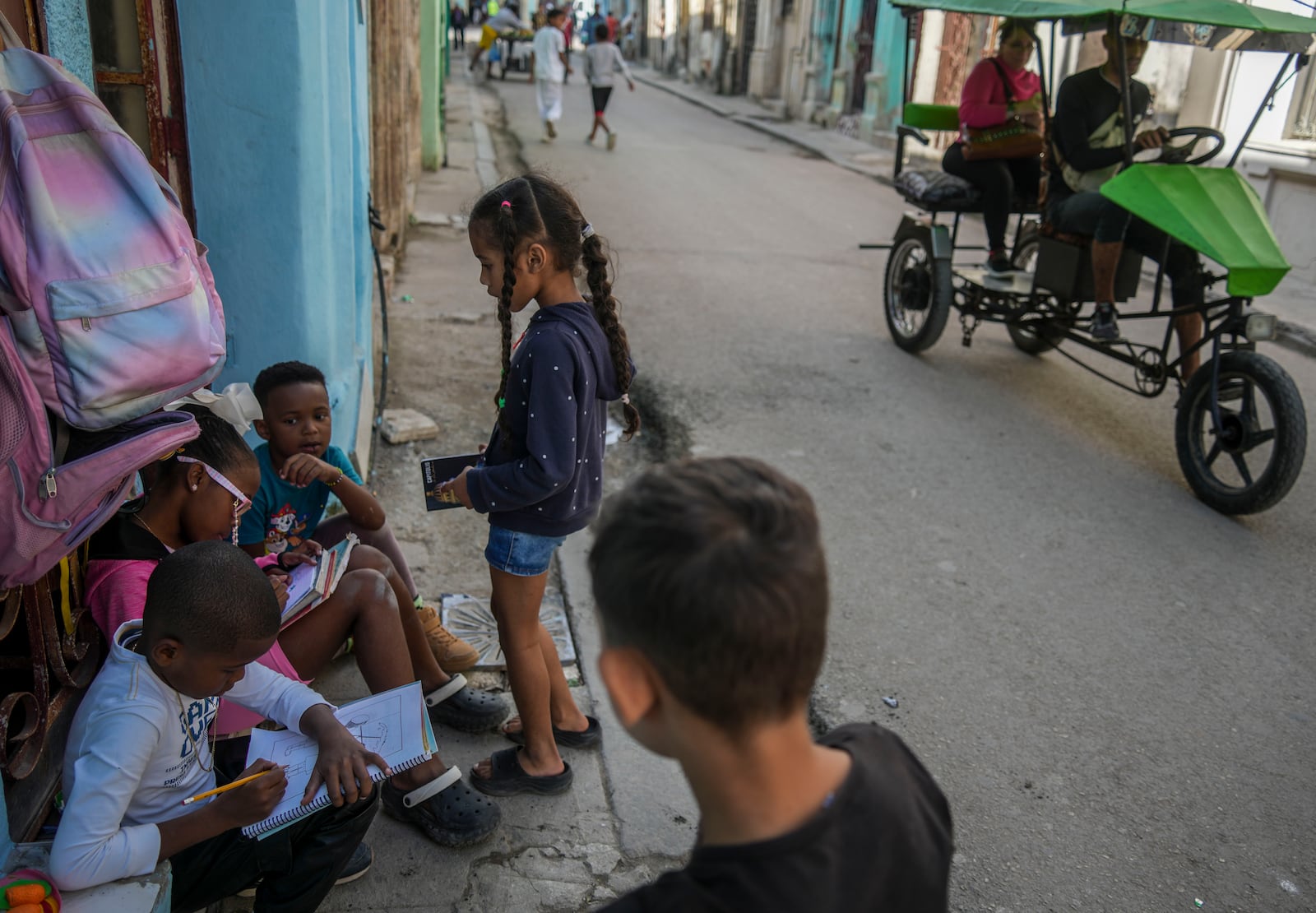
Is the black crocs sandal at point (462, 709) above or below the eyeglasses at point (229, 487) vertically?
below

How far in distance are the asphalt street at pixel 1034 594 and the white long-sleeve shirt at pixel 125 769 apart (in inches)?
61.0

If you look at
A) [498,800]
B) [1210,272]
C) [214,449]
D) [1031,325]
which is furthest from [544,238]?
[1031,325]

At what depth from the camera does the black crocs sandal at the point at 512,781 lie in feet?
8.53

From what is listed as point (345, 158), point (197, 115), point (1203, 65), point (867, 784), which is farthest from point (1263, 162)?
point (867, 784)

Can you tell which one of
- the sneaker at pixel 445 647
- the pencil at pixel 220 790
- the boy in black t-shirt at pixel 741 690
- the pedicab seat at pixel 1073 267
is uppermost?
the boy in black t-shirt at pixel 741 690

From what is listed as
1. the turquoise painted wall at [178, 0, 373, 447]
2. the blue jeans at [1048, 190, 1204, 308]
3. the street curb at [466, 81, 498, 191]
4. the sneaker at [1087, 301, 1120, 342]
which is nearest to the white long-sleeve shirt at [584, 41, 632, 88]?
the street curb at [466, 81, 498, 191]

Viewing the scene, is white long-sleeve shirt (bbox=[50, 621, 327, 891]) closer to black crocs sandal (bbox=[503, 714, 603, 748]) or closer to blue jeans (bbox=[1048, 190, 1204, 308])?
black crocs sandal (bbox=[503, 714, 603, 748])

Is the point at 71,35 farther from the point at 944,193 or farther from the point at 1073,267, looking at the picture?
the point at 944,193

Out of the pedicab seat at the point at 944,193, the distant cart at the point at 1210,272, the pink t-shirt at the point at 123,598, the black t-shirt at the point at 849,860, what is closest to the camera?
the black t-shirt at the point at 849,860

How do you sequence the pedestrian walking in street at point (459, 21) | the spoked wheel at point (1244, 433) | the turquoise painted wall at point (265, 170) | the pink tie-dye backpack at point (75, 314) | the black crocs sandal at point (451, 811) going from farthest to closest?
the pedestrian walking in street at point (459, 21), the spoked wheel at point (1244, 433), the turquoise painted wall at point (265, 170), the black crocs sandal at point (451, 811), the pink tie-dye backpack at point (75, 314)

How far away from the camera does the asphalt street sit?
2670 mm

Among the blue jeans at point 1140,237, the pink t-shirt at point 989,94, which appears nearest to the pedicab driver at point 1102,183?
the blue jeans at point 1140,237

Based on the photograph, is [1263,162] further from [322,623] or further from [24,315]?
[24,315]

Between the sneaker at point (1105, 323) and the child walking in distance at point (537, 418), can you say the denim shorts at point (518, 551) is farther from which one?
the sneaker at point (1105, 323)
